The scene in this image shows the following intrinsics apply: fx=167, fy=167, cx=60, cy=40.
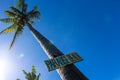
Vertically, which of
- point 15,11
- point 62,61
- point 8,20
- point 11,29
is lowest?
point 62,61

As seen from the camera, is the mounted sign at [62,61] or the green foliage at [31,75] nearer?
the mounted sign at [62,61]

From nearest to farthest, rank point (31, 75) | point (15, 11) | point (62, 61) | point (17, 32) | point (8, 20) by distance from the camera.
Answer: point (62, 61) → point (31, 75) → point (17, 32) → point (15, 11) → point (8, 20)

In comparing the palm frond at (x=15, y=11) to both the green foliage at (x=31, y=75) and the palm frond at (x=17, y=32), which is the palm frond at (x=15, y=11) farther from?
the green foliage at (x=31, y=75)

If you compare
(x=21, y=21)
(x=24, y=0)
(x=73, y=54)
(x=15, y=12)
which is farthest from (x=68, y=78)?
(x=24, y=0)

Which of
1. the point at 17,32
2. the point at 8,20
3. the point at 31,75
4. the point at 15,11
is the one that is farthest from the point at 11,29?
the point at 31,75

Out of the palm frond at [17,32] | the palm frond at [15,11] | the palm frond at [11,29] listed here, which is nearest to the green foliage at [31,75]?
the palm frond at [17,32]

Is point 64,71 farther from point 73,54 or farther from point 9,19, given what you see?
point 9,19

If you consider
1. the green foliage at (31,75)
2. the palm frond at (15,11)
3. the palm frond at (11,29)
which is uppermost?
the palm frond at (15,11)

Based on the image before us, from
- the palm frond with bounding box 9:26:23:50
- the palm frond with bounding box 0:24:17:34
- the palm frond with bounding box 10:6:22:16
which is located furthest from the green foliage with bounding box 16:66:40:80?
the palm frond with bounding box 10:6:22:16

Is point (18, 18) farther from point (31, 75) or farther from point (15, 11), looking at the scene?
point (31, 75)

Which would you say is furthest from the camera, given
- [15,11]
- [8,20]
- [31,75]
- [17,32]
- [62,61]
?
[8,20]

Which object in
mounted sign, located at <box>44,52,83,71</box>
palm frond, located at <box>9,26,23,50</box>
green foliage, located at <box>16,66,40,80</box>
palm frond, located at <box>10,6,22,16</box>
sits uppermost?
palm frond, located at <box>10,6,22,16</box>

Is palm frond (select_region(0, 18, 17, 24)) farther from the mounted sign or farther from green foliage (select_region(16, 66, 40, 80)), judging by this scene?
the mounted sign

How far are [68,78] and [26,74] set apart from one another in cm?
1251
